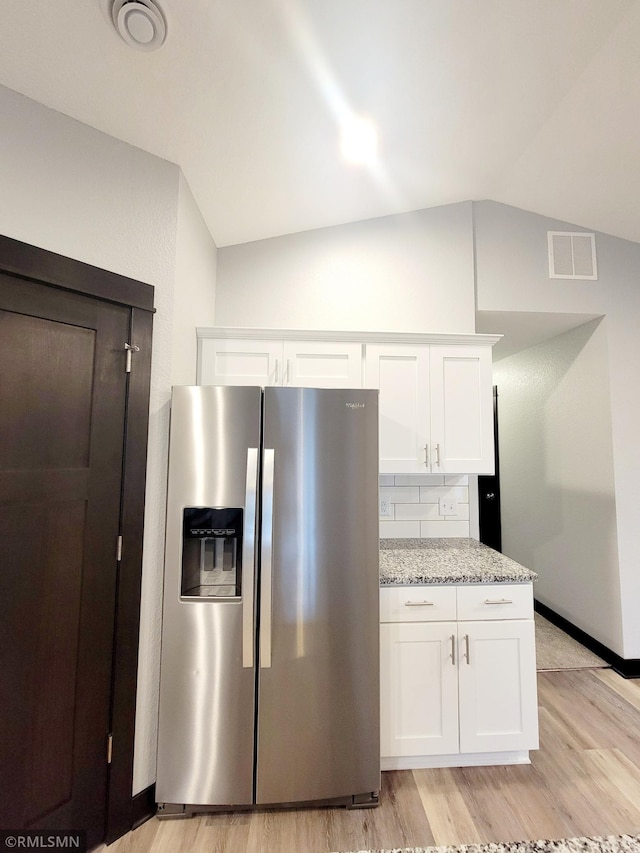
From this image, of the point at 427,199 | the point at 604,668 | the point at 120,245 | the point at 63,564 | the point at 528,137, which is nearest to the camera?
the point at 63,564

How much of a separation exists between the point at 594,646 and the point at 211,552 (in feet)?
9.99

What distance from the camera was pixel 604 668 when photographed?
2.70 metres

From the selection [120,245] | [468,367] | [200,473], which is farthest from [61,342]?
[468,367]

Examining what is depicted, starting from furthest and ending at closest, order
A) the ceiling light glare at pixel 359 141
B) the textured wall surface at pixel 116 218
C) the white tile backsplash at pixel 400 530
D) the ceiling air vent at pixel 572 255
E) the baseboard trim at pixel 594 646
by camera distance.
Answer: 1. the ceiling air vent at pixel 572 255
2. the baseboard trim at pixel 594 646
3. the white tile backsplash at pixel 400 530
4. the ceiling light glare at pixel 359 141
5. the textured wall surface at pixel 116 218

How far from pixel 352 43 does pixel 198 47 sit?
0.54 metres

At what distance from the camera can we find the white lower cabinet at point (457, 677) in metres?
1.77

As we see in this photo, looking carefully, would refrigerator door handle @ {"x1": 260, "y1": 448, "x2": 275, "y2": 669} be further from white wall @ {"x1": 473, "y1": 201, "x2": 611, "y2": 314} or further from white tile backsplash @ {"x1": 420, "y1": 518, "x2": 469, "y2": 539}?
white wall @ {"x1": 473, "y1": 201, "x2": 611, "y2": 314}

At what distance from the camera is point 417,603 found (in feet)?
5.90

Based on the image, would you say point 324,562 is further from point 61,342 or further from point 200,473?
point 61,342

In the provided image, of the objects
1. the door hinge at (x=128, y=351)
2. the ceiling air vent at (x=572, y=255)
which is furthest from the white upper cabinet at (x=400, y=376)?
the ceiling air vent at (x=572, y=255)

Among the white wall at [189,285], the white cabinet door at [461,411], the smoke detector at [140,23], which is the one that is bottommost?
the white cabinet door at [461,411]

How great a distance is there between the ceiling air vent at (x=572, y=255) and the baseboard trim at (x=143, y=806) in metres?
3.74

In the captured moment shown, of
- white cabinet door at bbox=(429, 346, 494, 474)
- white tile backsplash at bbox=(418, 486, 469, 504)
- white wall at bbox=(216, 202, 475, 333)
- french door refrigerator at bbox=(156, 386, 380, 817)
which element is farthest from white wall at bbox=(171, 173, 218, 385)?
white tile backsplash at bbox=(418, 486, 469, 504)

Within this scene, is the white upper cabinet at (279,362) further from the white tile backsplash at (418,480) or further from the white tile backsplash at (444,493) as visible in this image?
the white tile backsplash at (444,493)
